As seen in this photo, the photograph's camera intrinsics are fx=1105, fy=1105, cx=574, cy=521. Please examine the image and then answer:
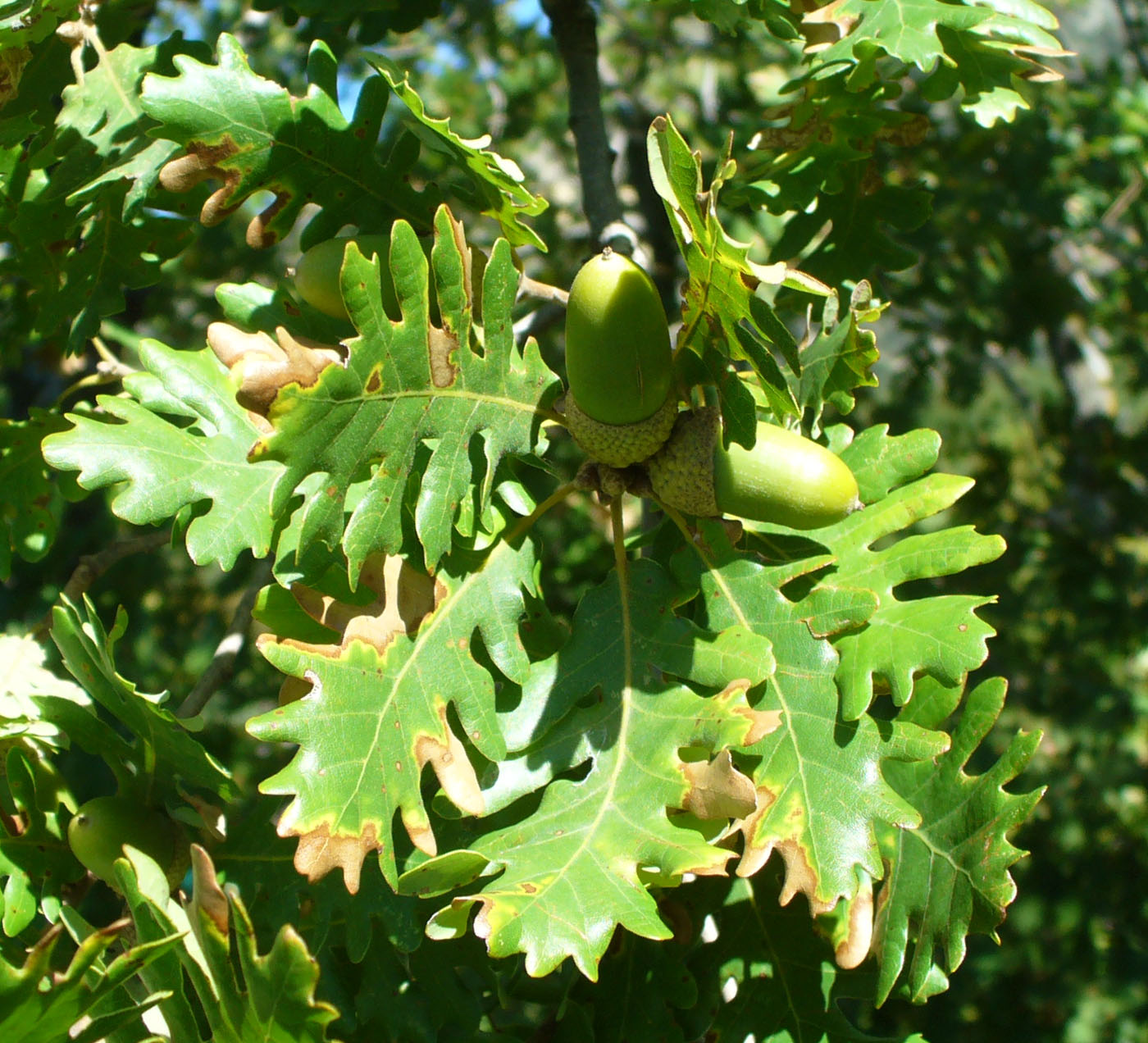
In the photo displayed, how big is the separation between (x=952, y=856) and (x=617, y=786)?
1.21ft

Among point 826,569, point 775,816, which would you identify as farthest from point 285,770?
point 826,569

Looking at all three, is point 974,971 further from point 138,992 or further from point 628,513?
point 138,992

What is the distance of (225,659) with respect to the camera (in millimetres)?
1617

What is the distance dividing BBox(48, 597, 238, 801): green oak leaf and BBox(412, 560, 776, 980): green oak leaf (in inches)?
13.6

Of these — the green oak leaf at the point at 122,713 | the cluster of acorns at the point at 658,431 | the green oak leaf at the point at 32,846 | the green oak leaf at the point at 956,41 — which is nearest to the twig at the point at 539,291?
the cluster of acorns at the point at 658,431

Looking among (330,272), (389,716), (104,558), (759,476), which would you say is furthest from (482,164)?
(104,558)

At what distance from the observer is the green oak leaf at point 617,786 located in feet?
3.21

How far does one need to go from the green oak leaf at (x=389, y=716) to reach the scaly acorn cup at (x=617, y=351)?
0.66ft

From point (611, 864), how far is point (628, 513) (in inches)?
150

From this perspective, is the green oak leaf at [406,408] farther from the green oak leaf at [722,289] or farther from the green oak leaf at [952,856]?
the green oak leaf at [952,856]

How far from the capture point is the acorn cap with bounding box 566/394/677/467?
120 cm

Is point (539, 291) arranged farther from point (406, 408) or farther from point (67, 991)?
point (67, 991)

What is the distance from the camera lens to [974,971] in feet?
10.2

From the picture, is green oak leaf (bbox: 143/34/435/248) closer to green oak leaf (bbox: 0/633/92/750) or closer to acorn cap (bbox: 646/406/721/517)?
acorn cap (bbox: 646/406/721/517)
